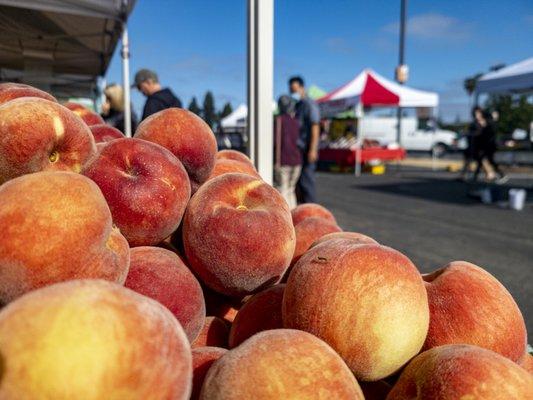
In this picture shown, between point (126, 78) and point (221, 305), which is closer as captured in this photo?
point (221, 305)

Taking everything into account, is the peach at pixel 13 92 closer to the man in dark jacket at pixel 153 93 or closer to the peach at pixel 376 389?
the peach at pixel 376 389

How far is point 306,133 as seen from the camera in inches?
239

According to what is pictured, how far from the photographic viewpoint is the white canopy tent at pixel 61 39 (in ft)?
16.3

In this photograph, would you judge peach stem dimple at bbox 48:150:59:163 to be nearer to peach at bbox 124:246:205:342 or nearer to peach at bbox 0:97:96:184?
peach at bbox 0:97:96:184

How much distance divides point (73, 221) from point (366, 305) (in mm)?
627

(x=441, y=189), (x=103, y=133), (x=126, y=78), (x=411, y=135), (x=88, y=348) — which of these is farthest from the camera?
(x=411, y=135)

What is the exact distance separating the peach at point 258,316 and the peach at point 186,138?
469 millimetres

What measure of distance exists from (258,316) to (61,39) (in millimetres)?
7309

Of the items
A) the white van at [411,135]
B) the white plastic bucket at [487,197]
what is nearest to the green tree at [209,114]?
the white plastic bucket at [487,197]

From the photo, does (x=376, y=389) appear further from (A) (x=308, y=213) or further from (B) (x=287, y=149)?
(B) (x=287, y=149)

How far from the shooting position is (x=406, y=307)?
3.17 ft

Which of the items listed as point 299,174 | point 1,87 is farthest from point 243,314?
point 299,174

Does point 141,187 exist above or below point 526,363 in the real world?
above

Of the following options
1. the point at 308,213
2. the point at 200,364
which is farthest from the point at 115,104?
the point at 200,364
